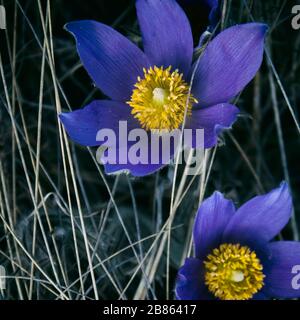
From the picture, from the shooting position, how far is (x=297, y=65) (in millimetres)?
1458

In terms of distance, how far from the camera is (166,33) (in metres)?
1.20

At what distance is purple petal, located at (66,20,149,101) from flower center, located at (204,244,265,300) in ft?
1.08

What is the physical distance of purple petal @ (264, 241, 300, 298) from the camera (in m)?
1.19

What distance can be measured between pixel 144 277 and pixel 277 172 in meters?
0.49

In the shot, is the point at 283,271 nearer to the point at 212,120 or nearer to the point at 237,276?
the point at 237,276

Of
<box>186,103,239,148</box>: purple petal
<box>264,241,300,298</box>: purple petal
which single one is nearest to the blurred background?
<box>186,103,239,148</box>: purple petal

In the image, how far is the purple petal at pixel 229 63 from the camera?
1127mm

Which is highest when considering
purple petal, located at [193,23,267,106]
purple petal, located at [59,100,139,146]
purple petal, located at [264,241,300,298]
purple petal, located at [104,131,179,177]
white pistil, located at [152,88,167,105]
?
purple petal, located at [193,23,267,106]

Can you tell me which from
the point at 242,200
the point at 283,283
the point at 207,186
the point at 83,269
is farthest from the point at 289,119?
the point at 83,269

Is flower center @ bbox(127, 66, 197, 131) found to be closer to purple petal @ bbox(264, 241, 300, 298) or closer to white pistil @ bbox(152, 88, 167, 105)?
white pistil @ bbox(152, 88, 167, 105)

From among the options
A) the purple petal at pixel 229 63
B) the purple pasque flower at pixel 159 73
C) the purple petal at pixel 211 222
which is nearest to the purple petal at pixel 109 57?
the purple pasque flower at pixel 159 73

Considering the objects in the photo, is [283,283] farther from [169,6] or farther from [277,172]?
[169,6]

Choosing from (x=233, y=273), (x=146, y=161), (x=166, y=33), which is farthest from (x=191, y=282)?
(x=166, y=33)

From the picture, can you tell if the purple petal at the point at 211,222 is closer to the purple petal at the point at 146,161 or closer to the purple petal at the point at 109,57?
the purple petal at the point at 146,161
